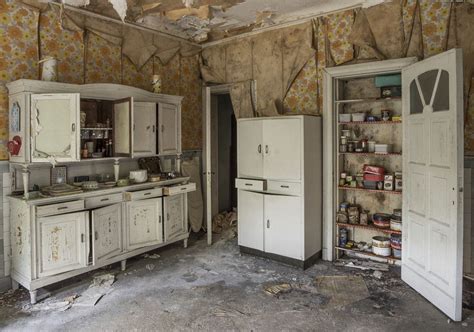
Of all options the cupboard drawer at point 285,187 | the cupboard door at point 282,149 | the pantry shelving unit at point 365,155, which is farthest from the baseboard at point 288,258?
the cupboard door at point 282,149

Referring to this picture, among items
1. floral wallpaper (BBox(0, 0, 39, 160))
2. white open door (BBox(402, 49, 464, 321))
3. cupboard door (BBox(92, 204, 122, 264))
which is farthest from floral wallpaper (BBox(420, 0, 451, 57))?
floral wallpaper (BBox(0, 0, 39, 160))

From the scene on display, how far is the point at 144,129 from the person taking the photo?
13.3 ft

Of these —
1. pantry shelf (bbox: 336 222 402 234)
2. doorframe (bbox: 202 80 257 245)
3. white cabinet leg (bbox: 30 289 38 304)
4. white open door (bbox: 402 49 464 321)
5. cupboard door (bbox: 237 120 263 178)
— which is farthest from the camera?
doorframe (bbox: 202 80 257 245)

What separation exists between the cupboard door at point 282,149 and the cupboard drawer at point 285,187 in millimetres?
59

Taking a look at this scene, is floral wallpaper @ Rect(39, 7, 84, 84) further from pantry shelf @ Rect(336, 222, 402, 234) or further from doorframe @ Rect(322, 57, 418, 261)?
pantry shelf @ Rect(336, 222, 402, 234)

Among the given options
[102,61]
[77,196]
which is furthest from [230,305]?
[102,61]

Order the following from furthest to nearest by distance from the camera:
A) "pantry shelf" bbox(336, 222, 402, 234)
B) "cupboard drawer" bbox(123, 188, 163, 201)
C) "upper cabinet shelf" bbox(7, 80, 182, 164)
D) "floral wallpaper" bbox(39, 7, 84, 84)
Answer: "cupboard drawer" bbox(123, 188, 163, 201) < "pantry shelf" bbox(336, 222, 402, 234) < "floral wallpaper" bbox(39, 7, 84, 84) < "upper cabinet shelf" bbox(7, 80, 182, 164)

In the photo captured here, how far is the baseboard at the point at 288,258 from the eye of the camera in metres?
3.89

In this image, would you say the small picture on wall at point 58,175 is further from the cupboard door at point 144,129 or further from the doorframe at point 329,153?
the doorframe at point 329,153

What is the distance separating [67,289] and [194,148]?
105 inches

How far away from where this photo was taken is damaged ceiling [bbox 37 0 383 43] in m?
3.73

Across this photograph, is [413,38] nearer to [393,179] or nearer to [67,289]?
[393,179]

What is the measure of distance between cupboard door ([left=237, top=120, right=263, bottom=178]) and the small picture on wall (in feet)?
6.64

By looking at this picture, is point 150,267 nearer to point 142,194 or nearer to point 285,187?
point 142,194
